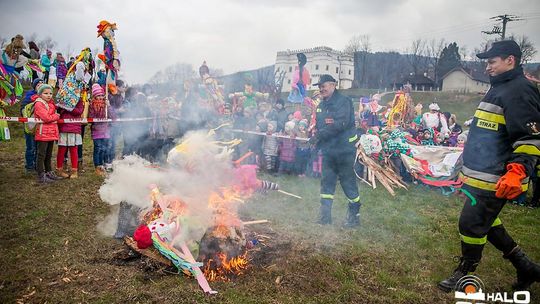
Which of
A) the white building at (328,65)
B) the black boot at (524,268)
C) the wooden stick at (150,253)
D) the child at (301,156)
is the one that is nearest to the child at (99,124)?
the wooden stick at (150,253)

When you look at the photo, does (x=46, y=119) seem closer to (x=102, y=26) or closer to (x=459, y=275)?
(x=102, y=26)

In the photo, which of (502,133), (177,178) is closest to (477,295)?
(502,133)

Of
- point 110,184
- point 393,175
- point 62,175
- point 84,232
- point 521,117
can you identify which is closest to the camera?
point 521,117

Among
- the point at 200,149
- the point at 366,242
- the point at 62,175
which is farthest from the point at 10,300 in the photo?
the point at 62,175

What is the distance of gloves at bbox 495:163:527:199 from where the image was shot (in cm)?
319

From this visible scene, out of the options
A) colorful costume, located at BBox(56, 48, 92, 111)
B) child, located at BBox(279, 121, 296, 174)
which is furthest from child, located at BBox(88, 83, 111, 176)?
child, located at BBox(279, 121, 296, 174)

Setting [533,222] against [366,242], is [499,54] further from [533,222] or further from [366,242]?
[533,222]

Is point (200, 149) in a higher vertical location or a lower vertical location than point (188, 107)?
lower

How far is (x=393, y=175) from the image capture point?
9.17 metres

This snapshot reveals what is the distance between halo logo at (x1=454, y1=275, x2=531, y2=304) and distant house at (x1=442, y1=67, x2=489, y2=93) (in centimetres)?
5969

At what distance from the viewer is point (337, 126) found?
5.77m

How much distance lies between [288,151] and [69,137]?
544 centimetres

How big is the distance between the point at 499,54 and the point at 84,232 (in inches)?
227

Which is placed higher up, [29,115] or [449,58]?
[449,58]
